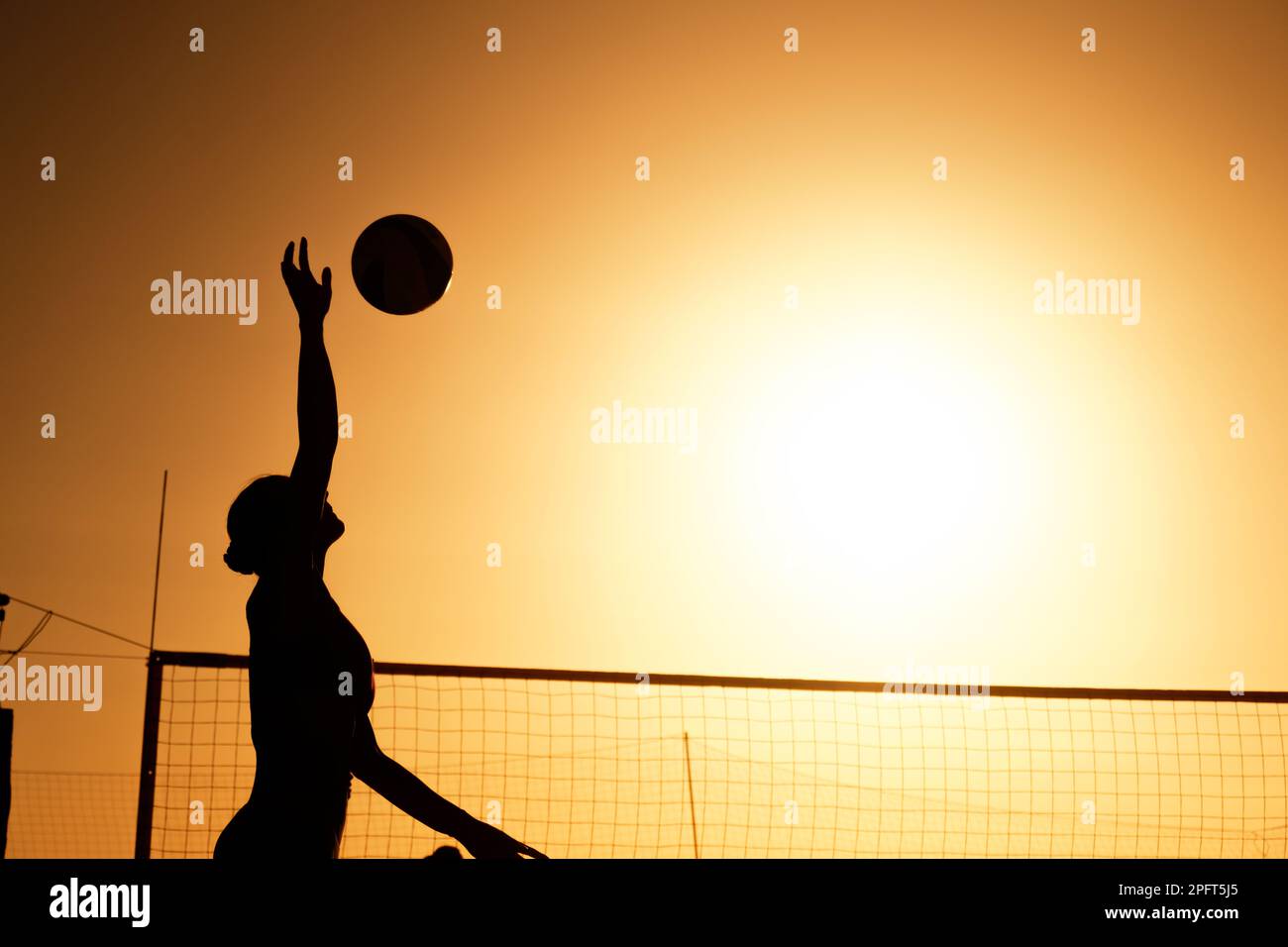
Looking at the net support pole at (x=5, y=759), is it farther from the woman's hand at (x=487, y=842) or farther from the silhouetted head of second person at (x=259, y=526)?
the woman's hand at (x=487, y=842)

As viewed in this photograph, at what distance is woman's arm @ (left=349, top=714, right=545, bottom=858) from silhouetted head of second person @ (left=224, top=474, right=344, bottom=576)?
Answer: 0.43 metres

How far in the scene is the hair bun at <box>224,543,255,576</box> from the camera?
8.32 ft

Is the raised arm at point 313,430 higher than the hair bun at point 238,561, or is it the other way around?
the raised arm at point 313,430

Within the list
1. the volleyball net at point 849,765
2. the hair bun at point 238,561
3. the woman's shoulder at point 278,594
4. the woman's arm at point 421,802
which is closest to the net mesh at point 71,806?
the volleyball net at point 849,765

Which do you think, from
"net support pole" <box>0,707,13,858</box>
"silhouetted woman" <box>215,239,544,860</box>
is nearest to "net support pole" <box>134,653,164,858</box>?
"net support pole" <box>0,707,13,858</box>

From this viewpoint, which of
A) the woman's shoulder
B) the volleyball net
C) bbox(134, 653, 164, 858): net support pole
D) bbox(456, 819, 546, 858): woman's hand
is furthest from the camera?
the volleyball net

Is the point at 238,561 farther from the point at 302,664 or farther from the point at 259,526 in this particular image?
the point at 302,664

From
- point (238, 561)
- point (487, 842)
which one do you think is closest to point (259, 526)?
point (238, 561)

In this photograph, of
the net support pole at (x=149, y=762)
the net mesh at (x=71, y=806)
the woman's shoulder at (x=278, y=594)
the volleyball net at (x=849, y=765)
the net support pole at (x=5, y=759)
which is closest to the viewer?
the woman's shoulder at (x=278, y=594)

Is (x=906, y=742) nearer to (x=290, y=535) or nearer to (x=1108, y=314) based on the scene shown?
(x=290, y=535)

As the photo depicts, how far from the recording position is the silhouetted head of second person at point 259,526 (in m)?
2.50

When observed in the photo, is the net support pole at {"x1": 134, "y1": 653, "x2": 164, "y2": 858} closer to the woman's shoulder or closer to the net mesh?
the woman's shoulder
